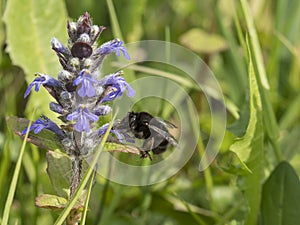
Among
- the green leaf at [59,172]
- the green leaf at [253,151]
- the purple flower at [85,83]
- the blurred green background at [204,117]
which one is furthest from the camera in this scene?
the blurred green background at [204,117]

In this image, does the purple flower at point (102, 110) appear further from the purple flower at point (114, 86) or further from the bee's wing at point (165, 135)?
the bee's wing at point (165, 135)

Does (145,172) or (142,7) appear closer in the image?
(145,172)

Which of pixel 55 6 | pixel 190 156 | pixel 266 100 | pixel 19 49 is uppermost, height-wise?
pixel 55 6

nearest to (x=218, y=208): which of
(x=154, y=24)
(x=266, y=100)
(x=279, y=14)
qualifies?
(x=266, y=100)

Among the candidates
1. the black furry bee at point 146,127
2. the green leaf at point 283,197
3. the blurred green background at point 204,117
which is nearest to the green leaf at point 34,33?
the blurred green background at point 204,117

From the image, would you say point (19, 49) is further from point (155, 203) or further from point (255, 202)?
point (255, 202)

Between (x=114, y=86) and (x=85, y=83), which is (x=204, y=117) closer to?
(x=114, y=86)

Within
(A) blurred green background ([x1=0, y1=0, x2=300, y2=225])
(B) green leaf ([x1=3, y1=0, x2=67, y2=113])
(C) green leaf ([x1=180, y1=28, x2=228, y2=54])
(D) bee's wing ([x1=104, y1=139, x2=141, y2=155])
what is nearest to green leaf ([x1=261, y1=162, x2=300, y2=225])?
(A) blurred green background ([x1=0, y1=0, x2=300, y2=225])
